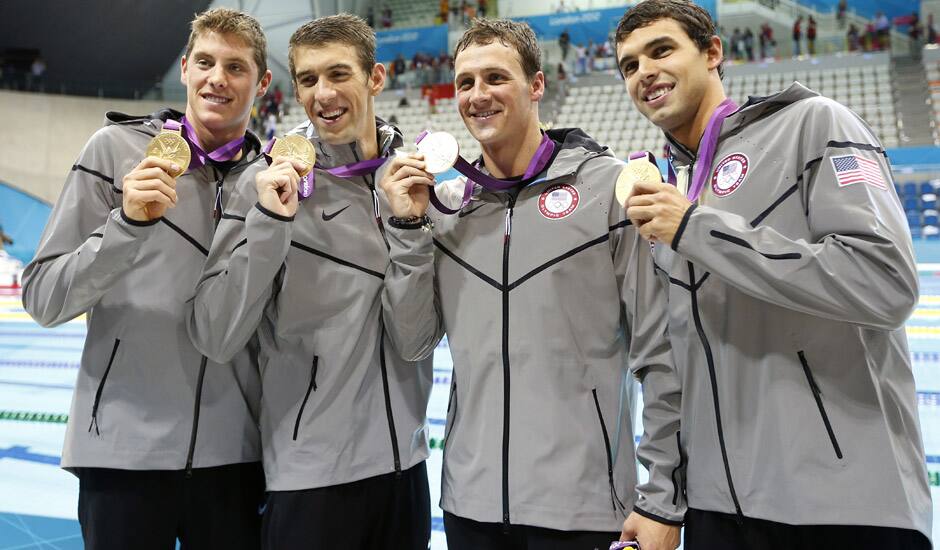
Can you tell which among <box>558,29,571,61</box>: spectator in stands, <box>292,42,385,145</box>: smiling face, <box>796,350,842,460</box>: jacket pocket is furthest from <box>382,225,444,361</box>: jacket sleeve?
<box>558,29,571,61</box>: spectator in stands

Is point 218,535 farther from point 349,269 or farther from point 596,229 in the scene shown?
point 596,229

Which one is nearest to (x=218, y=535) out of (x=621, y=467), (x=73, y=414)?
(x=73, y=414)

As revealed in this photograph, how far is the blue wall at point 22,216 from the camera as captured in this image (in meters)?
18.4

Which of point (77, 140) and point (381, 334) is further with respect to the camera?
point (77, 140)

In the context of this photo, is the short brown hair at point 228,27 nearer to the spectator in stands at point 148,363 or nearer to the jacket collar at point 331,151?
the spectator in stands at point 148,363

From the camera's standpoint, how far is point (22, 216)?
1872cm

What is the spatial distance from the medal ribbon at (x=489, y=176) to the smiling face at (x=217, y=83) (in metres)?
0.67

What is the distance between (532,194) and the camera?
2068mm

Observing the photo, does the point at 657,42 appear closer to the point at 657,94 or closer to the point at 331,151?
the point at 657,94

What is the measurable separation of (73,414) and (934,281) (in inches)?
471

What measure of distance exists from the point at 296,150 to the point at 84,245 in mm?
629

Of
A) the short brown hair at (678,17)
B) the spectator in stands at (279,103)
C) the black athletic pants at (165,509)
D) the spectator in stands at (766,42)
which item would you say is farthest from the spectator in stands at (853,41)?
the black athletic pants at (165,509)

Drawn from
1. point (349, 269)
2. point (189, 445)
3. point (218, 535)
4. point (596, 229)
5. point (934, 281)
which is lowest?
point (934, 281)

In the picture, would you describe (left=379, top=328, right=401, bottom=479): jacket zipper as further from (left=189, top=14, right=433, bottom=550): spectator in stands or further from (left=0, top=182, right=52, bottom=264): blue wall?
(left=0, top=182, right=52, bottom=264): blue wall
